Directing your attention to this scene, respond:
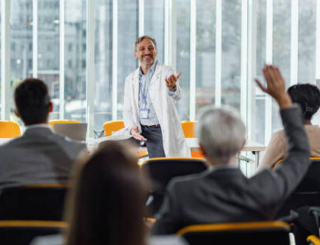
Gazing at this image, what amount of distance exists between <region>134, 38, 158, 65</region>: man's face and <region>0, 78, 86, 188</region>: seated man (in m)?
2.76

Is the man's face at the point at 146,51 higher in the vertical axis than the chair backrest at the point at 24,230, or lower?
higher

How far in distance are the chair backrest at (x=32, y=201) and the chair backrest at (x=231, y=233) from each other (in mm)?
770

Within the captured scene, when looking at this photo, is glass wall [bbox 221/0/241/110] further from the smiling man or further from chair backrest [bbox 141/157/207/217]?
chair backrest [bbox 141/157/207/217]

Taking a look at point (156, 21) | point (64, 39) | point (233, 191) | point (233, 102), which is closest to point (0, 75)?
point (64, 39)

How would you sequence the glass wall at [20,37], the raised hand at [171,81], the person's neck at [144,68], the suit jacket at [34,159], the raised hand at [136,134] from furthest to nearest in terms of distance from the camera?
the glass wall at [20,37] → the person's neck at [144,68] → the raised hand at [136,134] → the raised hand at [171,81] → the suit jacket at [34,159]

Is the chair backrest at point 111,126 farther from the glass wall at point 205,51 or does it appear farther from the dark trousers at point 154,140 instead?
the glass wall at point 205,51

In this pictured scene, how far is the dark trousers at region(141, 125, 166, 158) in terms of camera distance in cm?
511

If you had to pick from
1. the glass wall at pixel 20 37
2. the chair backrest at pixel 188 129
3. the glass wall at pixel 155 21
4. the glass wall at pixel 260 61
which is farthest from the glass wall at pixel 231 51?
the glass wall at pixel 20 37

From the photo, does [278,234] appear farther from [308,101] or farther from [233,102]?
[233,102]

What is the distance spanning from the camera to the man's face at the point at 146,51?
5.18m

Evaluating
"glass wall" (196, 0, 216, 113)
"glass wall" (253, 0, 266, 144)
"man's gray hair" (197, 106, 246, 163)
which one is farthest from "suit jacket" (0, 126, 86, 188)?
"glass wall" (253, 0, 266, 144)

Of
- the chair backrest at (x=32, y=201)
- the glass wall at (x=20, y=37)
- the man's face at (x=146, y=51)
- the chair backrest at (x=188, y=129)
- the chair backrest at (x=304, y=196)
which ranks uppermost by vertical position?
the glass wall at (x=20, y=37)

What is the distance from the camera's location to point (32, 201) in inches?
83.4

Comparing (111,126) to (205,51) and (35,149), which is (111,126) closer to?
(205,51)
